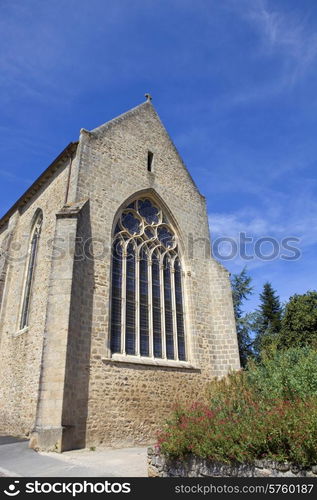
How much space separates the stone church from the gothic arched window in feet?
0.13

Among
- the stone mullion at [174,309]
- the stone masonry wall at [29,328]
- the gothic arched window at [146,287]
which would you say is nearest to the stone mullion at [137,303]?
the gothic arched window at [146,287]

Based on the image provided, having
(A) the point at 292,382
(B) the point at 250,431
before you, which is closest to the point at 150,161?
(A) the point at 292,382

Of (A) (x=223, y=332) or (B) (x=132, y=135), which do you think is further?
(B) (x=132, y=135)

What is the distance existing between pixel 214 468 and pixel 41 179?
36.3 feet

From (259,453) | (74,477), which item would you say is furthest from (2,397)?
(259,453)

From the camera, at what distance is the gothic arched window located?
10.7 meters

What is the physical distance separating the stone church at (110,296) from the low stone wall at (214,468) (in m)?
2.88

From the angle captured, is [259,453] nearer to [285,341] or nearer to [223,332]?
[223,332]

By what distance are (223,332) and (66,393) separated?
645 centimetres

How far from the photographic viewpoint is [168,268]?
42.5 feet

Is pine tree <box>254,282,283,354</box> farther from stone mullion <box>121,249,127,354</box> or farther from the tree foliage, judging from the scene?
stone mullion <box>121,249,127,354</box>

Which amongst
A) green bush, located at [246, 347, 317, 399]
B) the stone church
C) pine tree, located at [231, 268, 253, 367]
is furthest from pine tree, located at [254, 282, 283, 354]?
green bush, located at [246, 347, 317, 399]

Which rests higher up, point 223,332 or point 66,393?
point 223,332

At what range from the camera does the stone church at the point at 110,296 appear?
8.75 metres
